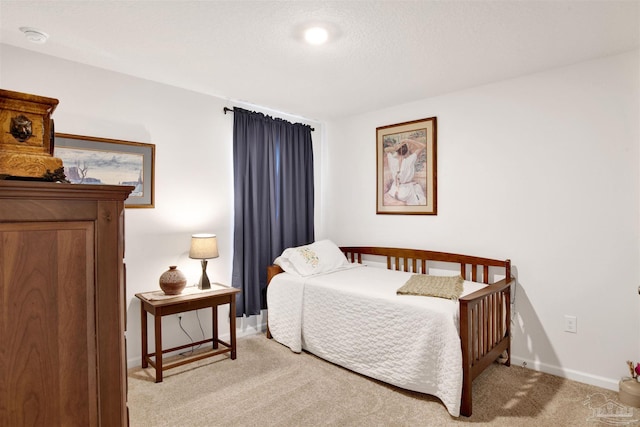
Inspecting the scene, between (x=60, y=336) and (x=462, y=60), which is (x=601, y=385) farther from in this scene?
(x=60, y=336)

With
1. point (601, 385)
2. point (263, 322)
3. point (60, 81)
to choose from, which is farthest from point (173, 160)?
point (601, 385)

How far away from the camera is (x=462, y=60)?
2.58 m

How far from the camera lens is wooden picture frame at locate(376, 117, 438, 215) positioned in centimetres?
343

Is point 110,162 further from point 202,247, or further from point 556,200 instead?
point 556,200

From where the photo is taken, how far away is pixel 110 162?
278 centimetres

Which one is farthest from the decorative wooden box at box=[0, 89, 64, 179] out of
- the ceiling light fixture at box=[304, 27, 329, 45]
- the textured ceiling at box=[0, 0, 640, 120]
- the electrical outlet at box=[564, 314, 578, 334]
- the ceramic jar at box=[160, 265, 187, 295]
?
the electrical outlet at box=[564, 314, 578, 334]

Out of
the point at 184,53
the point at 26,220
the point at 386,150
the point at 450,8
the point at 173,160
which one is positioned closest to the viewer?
the point at 26,220

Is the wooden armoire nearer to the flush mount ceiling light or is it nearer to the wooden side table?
the wooden side table

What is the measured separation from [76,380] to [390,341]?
1.98 meters

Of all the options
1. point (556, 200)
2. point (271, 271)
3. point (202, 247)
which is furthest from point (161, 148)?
point (556, 200)

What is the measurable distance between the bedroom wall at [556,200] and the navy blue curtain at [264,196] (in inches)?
53.1

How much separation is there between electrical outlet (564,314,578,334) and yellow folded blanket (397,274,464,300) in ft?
2.52

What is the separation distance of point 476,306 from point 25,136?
243 centimetres

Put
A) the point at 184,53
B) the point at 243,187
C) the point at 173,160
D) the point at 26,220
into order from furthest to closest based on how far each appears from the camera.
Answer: the point at 243,187 < the point at 173,160 < the point at 184,53 < the point at 26,220
